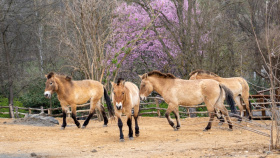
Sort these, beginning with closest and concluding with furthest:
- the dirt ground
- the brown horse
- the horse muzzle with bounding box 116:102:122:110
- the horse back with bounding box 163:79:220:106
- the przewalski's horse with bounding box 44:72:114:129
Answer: the dirt ground < the horse muzzle with bounding box 116:102:122:110 < the brown horse < the horse back with bounding box 163:79:220:106 < the przewalski's horse with bounding box 44:72:114:129

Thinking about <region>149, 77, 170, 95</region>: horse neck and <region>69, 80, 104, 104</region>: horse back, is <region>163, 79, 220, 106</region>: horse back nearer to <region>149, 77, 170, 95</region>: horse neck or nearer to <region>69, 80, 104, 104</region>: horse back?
<region>149, 77, 170, 95</region>: horse neck

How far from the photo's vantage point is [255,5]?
81.2 ft

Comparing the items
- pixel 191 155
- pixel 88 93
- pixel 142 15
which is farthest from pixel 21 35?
pixel 191 155

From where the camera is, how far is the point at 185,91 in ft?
36.3

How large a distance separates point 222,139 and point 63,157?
3.75 meters

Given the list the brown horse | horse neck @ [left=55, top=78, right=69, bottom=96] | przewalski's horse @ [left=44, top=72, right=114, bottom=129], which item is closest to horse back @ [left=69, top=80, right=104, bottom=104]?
przewalski's horse @ [left=44, top=72, right=114, bottom=129]

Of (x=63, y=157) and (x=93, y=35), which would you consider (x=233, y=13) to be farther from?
(x=63, y=157)

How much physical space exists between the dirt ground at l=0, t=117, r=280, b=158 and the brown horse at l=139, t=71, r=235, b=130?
762 mm

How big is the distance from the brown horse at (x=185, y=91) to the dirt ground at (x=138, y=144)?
2.50 ft

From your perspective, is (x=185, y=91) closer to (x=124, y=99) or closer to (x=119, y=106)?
(x=124, y=99)

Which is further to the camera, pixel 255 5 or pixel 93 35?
pixel 255 5

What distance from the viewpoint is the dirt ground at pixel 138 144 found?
23.6ft

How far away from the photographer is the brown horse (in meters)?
10.8

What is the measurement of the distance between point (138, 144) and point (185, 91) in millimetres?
2876
